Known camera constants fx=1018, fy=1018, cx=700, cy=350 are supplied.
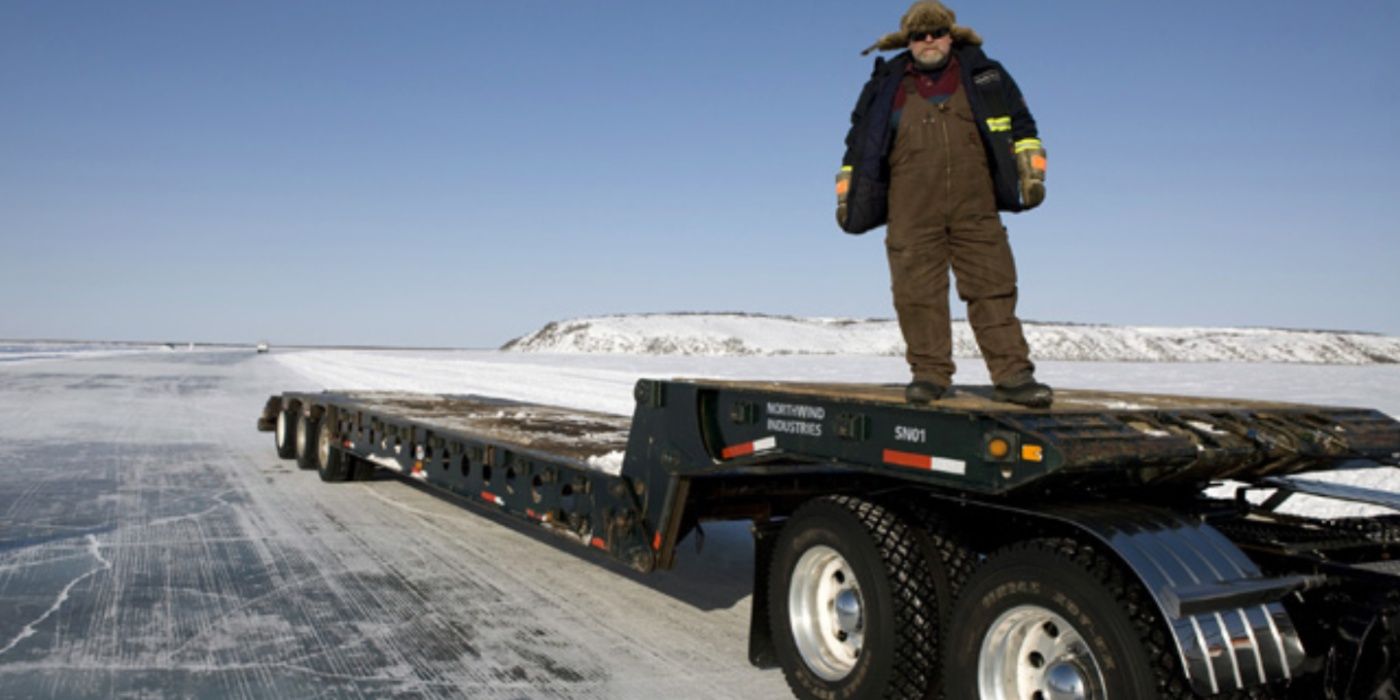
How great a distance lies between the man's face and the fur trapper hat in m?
0.03

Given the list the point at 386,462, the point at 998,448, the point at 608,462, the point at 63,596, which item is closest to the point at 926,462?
the point at 998,448

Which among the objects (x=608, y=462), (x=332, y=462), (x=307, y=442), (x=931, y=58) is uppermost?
(x=931, y=58)

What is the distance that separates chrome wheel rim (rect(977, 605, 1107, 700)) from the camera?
3.00 m

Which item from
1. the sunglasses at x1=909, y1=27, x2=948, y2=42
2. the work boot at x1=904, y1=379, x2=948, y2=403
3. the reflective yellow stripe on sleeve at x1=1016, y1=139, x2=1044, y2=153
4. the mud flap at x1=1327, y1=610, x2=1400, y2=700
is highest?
the sunglasses at x1=909, y1=27, x2=948, y2=42

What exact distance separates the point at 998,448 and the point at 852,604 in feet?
3.66

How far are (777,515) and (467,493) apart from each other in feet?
8.29

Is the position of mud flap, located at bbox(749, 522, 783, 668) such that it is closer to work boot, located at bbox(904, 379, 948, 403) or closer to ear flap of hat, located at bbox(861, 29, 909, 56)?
work boot, located at bbox(904, 379, 948, 403)

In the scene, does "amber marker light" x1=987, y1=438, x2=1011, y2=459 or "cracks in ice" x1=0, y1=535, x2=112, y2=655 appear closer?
"amber marker light" x1=987, y1=438, x2=1011, y2=459

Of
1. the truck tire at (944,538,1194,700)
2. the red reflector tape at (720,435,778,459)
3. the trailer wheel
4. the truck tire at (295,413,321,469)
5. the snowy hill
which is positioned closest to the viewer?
the truck tire at (944,538,1194,700)

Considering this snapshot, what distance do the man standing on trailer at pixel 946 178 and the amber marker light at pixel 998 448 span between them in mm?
788

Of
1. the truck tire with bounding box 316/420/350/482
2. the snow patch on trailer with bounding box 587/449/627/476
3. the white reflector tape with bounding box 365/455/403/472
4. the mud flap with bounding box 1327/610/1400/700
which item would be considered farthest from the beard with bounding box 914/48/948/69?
the truck tire with bounding box 316/420/350/482

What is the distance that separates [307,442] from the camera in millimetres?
11016

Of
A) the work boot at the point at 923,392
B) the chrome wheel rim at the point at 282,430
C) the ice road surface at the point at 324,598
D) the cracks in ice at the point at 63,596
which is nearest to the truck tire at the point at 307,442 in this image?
the ice road surface at the point at 324,598

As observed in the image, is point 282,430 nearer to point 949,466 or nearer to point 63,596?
point 63,596
